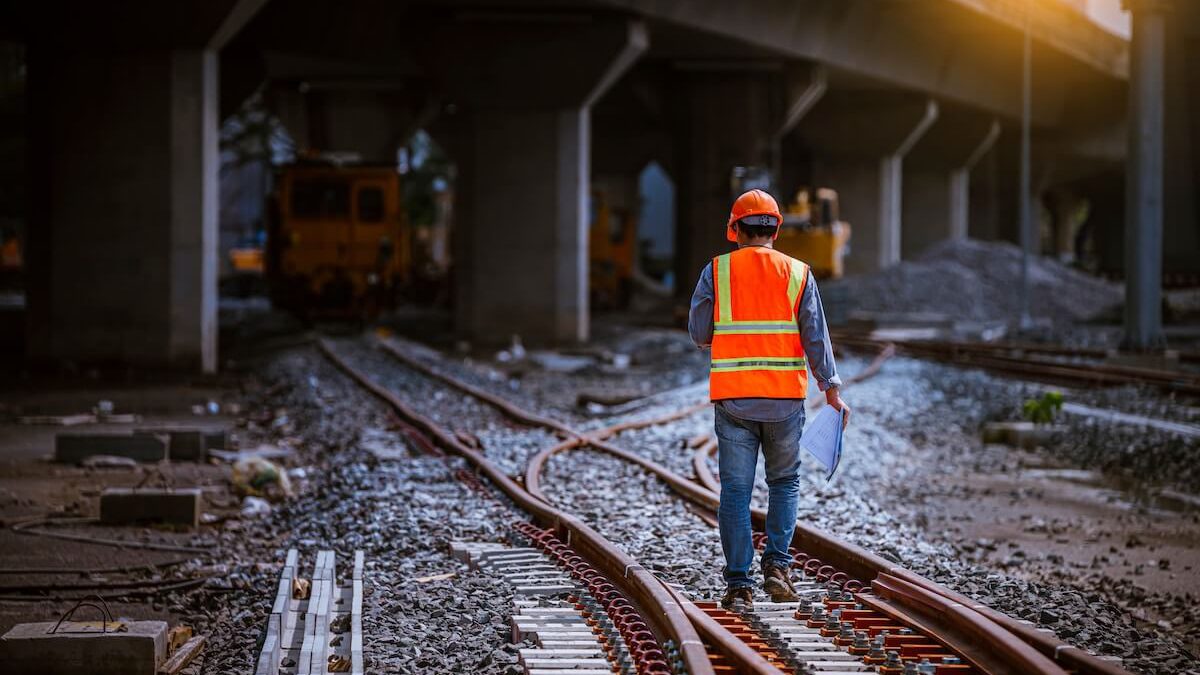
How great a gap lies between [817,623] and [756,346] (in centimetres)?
116

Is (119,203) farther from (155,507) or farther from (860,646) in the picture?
(860,646)

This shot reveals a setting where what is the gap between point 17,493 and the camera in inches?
445

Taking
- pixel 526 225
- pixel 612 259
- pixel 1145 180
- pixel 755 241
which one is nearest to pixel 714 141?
pixel 612 259

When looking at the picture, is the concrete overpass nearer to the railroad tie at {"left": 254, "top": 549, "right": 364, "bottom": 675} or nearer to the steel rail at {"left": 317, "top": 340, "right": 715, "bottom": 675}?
the steel rail at {"left": 317, "top": 340, "right": 715, "bottom": 675}

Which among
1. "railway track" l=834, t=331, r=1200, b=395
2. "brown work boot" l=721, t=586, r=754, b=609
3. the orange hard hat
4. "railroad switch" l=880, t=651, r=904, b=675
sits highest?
the orange hard hat

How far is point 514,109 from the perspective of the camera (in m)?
29.8

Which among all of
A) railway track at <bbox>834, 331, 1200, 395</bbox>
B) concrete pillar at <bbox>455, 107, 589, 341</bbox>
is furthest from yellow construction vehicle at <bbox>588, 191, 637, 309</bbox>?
railway track at <bbox>834, 331, 1200, 395</bbox>

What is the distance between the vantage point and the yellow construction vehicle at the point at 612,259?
4397cm

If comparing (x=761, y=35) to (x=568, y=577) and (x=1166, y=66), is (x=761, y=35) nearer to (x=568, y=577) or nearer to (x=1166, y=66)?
(x=1166, y=66)

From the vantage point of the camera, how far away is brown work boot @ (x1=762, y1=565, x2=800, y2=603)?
6.64 metres

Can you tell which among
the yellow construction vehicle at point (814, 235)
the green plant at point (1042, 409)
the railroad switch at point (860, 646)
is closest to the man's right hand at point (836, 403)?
the railroad switch at point (860, 646)

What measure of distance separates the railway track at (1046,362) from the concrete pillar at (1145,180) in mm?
866

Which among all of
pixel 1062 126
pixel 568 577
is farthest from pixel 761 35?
pixel 1062 126

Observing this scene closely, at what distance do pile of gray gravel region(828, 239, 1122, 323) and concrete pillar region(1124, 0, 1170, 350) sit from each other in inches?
503
